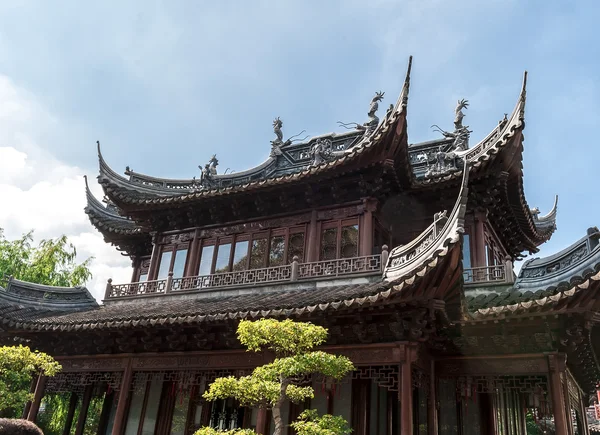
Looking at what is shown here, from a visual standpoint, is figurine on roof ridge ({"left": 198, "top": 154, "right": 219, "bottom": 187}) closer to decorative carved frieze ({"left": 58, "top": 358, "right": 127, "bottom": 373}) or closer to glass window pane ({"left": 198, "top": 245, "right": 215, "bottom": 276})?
glass window pane ({"left": 198, "top": 245, "right": 215, "bottom": 276})

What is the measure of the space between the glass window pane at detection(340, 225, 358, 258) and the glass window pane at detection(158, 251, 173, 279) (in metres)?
4.73

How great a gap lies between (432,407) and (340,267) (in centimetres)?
303

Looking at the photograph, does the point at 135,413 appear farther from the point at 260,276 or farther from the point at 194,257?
the point at 260,276

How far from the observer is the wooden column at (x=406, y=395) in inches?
291

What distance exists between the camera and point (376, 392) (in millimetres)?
9250

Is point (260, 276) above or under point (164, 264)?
under

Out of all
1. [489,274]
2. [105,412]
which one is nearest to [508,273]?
[489,274]

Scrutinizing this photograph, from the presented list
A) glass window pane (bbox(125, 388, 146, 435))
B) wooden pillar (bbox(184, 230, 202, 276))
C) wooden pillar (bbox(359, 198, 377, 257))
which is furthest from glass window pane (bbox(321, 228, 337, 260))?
glass window pane (bbox(125, 388, 146, 435))

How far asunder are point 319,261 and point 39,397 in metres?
6.72

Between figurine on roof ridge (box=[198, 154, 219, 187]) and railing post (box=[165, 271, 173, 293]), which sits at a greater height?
figurine on roof ridge (box=[198, 154, 219, 187])

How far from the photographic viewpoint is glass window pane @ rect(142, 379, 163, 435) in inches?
440

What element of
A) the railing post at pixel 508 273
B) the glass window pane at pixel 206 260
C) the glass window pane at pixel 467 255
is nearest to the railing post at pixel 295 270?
the glass window pane at pixel 206 260

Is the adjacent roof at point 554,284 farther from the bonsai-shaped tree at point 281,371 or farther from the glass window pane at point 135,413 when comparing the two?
the glass window pane at point 135,413

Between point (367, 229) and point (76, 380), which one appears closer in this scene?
point (367, 229)
